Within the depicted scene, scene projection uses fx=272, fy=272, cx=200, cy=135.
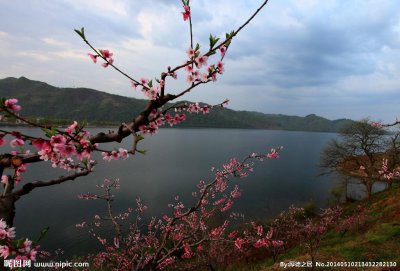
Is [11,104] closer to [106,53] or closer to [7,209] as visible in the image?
[7,209]

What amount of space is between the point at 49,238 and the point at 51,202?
39.5ft

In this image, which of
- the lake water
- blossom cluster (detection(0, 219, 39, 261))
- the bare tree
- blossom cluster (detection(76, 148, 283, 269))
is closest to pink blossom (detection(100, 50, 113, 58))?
blossom cluster (detection(0, 219, 39, 261))

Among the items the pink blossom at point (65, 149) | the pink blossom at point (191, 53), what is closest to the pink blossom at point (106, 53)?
the pink blossom at point (191, 53)

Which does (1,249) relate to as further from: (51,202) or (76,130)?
(51,202)

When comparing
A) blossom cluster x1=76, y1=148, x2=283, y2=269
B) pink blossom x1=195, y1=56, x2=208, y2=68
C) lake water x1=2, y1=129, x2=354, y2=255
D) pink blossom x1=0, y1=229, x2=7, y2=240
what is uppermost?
pink blossom x1=195, y1=56, x2=208, y2=68

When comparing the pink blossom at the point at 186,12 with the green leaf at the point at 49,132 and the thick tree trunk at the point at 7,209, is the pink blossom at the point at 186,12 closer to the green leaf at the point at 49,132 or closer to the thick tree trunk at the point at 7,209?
the green leaf at the point at 49,132

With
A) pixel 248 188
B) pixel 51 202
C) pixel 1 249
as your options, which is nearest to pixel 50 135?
pixel 1 249

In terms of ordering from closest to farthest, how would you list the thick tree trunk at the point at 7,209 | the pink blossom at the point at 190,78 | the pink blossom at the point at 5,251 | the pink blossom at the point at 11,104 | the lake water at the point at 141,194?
the pink blossom at the point at 5,251, the pink blossom at the point at 11,104, the thick tree trunk at the point at 7,209, the pink blossom at the point at 190,78, the lake water at the point at 141,194

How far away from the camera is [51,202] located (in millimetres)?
38688

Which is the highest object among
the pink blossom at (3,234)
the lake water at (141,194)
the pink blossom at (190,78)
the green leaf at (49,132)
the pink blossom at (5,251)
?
the pink blossom at (190,78)

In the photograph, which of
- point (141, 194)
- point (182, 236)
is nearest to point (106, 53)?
point (182, 236)

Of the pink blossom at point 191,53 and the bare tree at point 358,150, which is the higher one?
the pink blossom at point 191,53

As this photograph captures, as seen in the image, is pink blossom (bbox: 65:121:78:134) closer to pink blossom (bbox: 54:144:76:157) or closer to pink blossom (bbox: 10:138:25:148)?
pink blossom (bbox: 54:144:76:157)

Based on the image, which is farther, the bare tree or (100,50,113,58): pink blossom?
the bare tree
